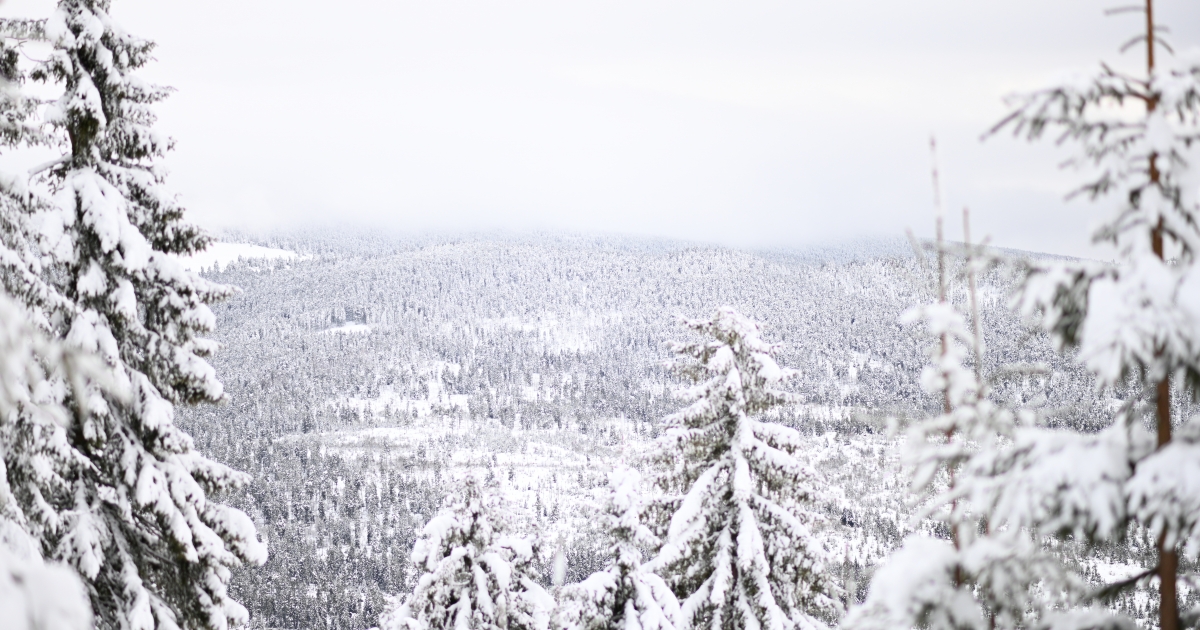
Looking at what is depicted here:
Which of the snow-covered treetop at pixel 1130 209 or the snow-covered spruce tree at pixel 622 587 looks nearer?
the snow-covered treetop at pixel 1130 209

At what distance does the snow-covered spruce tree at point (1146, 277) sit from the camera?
10.5 ft

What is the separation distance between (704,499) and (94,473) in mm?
7707

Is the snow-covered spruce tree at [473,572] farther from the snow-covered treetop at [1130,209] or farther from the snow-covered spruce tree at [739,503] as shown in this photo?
the snow-covered treetop at [1130,209]

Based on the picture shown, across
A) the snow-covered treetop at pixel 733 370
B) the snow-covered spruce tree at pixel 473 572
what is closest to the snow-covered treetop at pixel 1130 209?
the snow-covered treetop at pixel 733 370

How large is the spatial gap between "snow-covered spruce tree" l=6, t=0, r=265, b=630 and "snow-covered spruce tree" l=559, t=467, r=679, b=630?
490 cm

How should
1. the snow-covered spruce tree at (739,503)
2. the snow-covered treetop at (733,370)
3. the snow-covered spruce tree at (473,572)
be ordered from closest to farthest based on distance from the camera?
the snow-covered spruce tree at (739,503) < the snow-covered treetop at (733,370) < the snow-covered spruce tree at (473,572)

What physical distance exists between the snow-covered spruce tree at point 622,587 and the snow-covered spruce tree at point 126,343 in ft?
16.1

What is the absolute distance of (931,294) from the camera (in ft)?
12.8

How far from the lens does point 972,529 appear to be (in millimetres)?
3822

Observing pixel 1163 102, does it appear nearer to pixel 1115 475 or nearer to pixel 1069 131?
pixel 1069 131

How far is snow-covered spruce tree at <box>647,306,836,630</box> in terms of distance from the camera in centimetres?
1136

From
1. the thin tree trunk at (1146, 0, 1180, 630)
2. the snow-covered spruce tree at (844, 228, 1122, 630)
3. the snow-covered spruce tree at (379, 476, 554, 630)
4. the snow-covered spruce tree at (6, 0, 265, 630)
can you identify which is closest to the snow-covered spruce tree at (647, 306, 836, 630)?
the snow-covered spruce tree at (379, 476, 554, 630)

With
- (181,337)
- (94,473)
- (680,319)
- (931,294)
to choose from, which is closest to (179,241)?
(181,337)

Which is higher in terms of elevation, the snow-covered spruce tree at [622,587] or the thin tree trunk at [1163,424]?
the thin tree trunk at [1163,424]
